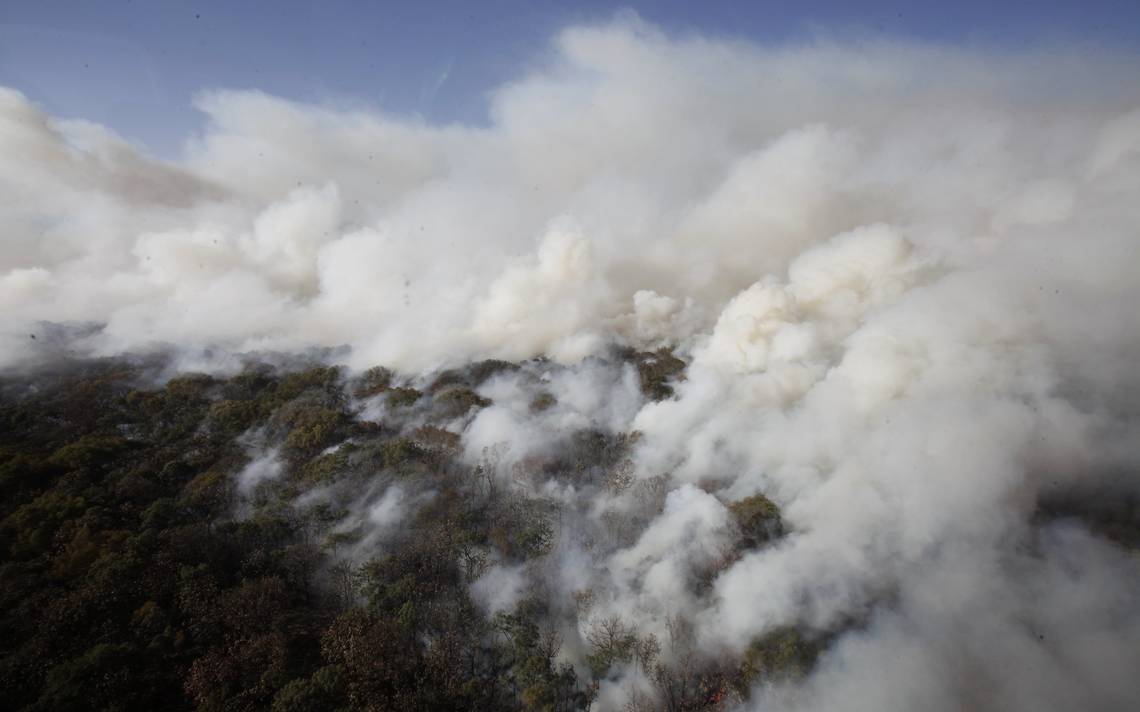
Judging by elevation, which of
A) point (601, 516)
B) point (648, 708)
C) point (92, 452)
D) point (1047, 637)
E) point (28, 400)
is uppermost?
point (28, 400)

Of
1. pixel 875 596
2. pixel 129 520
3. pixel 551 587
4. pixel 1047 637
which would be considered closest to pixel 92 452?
pixel 129 520

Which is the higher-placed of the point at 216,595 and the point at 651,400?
the point at 651,400

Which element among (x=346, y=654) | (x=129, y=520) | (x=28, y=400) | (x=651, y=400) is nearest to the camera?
(x=346, y=654)

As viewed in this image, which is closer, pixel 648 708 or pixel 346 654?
pixel 346 654

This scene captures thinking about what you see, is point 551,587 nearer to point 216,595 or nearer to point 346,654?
point 346,654

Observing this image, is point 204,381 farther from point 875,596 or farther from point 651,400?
point 875,596

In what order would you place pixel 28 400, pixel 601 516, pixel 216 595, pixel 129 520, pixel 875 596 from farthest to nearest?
pixel 28 400 → pixel 601 516 → pixel 129 520 → pixel 875 596 → pixel 216 595
